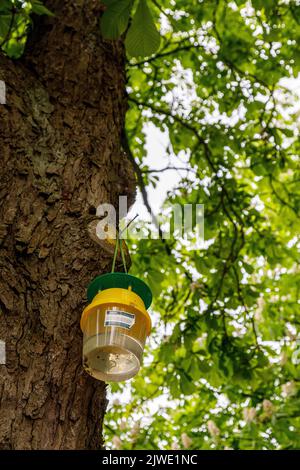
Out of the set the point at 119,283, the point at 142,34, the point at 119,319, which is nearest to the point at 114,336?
the point at 119,319

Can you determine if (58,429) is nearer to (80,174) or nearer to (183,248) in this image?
(80,174)

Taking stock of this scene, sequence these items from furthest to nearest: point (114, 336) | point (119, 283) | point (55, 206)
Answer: point (55, 206) → point (119, 283) → point (114, 336)

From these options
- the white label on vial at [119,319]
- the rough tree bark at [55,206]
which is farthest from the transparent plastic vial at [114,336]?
the rough tree bark at [55,206]

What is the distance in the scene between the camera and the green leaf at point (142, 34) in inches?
71.4

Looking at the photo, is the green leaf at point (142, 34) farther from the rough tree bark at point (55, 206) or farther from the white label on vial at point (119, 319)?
the white label on vial at point (119, 319)

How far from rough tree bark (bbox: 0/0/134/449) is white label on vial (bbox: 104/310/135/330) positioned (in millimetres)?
253

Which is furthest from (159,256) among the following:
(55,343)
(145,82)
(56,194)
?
(55,343)

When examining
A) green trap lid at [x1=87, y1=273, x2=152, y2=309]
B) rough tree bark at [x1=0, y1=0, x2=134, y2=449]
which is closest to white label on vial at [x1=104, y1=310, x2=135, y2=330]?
green trap lid at [x1=87, y1=273, x2=152, y2=309]

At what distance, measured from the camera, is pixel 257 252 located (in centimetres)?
445

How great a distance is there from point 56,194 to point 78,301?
1.32ft

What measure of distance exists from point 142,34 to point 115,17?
104 mm

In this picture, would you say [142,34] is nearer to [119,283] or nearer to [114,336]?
[119,283]

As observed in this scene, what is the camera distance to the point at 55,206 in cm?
183

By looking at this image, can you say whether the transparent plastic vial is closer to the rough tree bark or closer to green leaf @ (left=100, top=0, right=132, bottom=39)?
the rough tree bark
